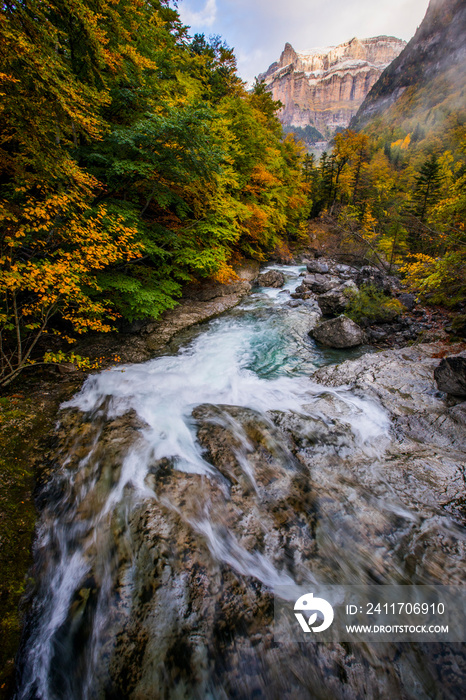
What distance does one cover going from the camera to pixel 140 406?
5078 mm

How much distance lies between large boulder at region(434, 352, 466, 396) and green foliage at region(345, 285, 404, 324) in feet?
13.8

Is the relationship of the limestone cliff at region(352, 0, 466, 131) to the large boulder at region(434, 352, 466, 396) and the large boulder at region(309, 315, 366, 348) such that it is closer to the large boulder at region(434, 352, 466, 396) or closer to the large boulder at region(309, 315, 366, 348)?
the large boulder at region(309, 315, 366, 348)

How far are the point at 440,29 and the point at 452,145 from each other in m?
93.1

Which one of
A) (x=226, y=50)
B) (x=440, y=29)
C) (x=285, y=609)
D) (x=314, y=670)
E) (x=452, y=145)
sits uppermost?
(x=440, y=29)

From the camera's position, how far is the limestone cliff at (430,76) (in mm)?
71156

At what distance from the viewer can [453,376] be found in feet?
16.4

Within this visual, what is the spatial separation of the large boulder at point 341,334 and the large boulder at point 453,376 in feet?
9.32

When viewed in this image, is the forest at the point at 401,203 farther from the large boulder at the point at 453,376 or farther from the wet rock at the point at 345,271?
the large boulder at the point at 453,376

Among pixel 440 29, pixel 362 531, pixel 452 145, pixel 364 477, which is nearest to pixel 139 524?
pixel 362 531

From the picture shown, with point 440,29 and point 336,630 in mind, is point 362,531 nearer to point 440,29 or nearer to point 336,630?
point 336,630

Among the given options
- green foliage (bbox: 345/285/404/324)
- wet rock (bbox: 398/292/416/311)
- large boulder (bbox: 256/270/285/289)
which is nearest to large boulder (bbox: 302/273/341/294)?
large boulder (bbox: 256/270/285/289)

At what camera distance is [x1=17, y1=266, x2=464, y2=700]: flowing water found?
225cm

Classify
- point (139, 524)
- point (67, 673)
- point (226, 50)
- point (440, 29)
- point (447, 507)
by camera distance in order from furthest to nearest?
point (440, 29), point (226, 50), point (447, 507), point (139, 524), point (67, 673)

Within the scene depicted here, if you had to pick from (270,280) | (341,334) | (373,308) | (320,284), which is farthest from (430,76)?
(341,334)
